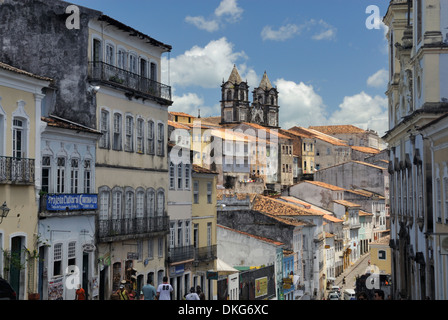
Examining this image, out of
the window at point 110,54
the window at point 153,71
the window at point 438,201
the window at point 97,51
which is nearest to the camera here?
the window at point 438,201

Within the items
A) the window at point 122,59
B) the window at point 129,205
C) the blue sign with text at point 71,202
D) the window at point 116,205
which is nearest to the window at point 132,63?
the window at point 122,59

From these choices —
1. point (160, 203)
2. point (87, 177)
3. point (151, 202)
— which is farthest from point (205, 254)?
point (87, 177)

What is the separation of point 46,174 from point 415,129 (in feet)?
52.5

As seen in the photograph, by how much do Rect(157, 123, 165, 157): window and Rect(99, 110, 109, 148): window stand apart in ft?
19.3

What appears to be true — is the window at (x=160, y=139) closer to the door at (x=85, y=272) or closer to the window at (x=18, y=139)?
the door at (x=85, y=272)

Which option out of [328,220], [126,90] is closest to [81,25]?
[126,90]

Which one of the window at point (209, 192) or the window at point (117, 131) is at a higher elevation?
the window at point (117, 131)

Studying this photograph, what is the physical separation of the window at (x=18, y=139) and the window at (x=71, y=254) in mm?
5021

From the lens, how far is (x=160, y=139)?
41.0 metres

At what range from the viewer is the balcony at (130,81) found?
3453 cm

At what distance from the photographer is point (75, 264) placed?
31031 mm

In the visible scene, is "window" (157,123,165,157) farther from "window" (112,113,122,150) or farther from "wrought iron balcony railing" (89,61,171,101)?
"window" (112,113,122,150)

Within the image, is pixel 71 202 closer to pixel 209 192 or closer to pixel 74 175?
pixel 74 175
